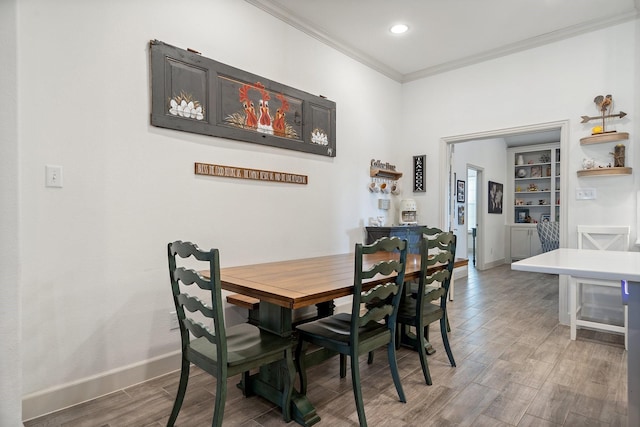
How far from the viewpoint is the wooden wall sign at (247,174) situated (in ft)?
8.43

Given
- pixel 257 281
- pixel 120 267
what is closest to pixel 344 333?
pixel 257 281

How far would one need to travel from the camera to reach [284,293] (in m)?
1.58

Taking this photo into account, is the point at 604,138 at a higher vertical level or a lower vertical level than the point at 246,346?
higher

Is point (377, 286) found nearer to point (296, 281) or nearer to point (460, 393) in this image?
point (296, 281)

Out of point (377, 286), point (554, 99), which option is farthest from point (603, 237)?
point (377, 286)

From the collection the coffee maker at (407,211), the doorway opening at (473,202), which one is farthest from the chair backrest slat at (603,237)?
the doorway opening at (473,202)

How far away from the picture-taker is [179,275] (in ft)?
5.28

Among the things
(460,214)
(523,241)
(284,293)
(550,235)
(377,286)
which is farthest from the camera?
(523,241)

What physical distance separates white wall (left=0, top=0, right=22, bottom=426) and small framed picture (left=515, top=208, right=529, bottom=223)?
332 inches

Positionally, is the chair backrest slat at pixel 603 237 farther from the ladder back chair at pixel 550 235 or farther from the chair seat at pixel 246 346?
the chair seat at pixel 246 346

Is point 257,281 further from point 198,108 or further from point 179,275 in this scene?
point 198,108

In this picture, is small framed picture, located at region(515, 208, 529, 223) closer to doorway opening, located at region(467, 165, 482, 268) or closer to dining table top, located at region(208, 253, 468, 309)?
doorway opening, located at region(467, 165, 482, 268)

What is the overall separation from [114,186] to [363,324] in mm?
1678

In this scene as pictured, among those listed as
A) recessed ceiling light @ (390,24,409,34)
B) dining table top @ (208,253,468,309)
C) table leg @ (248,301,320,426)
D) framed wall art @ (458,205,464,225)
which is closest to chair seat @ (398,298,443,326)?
dining table top @ (208,253,468,309)
